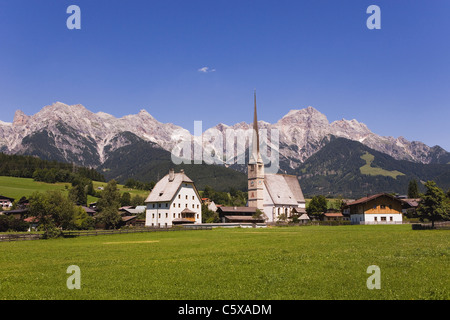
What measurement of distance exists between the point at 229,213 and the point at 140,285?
106158 mm

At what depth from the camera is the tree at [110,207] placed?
Answer: 90125 mm

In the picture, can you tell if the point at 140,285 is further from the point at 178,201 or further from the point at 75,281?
the point at 178,201

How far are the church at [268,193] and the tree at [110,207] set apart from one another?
54.0 m

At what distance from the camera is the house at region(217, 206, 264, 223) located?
4738 inches

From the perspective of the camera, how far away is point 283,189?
14125 cm

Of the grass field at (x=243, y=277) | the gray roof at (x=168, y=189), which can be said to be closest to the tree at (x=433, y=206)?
the grass field at (x=243, y=277)

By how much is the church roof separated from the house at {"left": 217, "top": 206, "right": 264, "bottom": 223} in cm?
1221

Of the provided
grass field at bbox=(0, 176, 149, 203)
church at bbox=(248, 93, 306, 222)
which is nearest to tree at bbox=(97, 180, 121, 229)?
church at bbox=(248, 93, 306, 222)

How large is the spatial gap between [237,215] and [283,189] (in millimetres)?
25964

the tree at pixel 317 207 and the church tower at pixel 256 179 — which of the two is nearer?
the tree at pixel 317 207

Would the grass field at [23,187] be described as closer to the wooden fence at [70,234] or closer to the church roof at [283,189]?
the church roof at [283,189]

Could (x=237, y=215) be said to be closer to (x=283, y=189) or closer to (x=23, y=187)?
(x=283, y=189)
